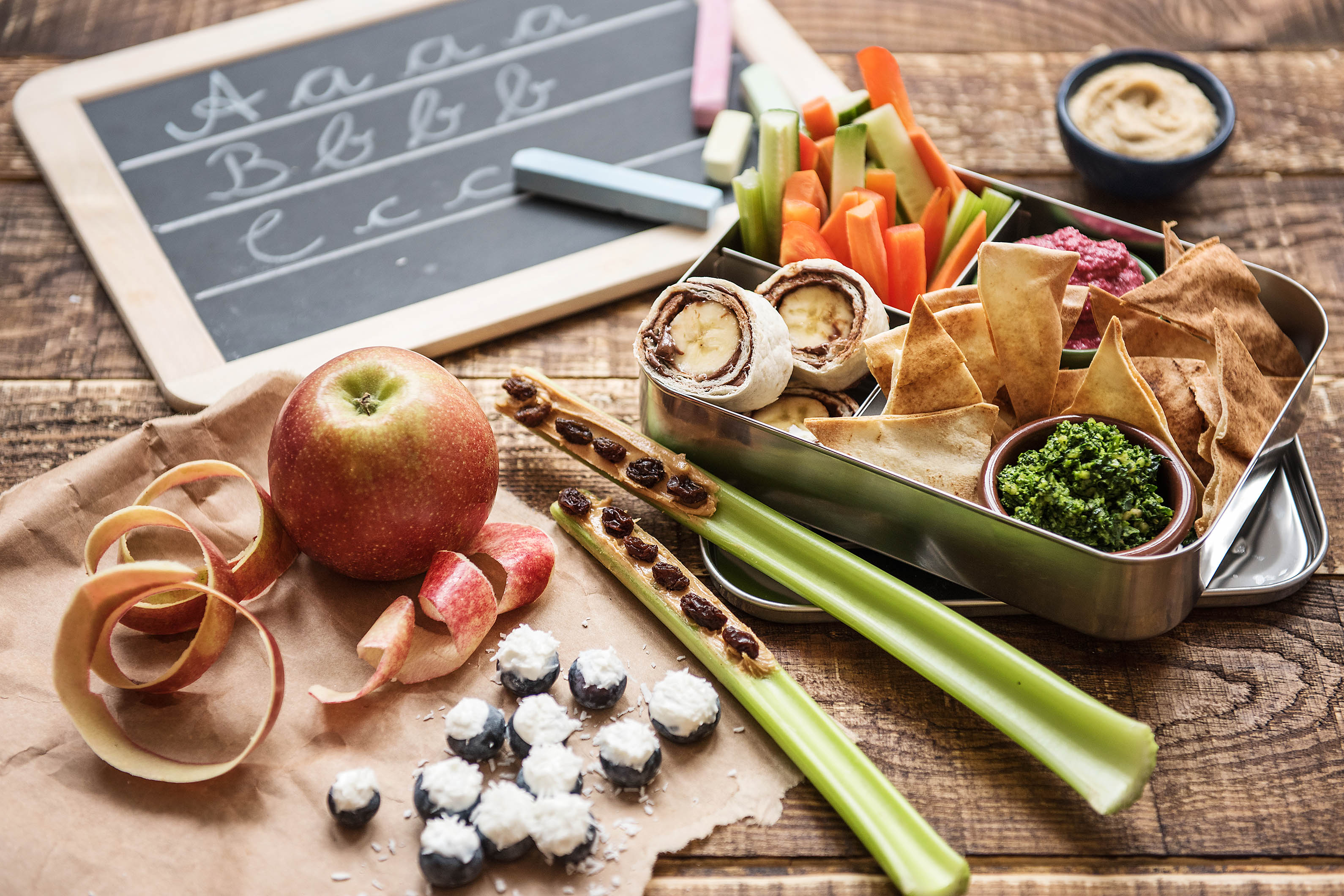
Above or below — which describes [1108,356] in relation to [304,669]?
above

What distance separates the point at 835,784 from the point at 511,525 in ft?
2.09

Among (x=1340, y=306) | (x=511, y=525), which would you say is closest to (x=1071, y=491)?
(x=511, y=525)

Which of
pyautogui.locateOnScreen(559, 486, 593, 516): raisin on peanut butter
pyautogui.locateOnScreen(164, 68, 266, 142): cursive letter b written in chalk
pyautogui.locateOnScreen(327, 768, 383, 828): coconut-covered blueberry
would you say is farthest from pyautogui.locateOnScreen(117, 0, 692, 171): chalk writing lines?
pyautogui.locateOnScreen(327, 768, 383, 828): coconut-covered blueberry

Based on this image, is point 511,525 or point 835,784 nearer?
point 835,784

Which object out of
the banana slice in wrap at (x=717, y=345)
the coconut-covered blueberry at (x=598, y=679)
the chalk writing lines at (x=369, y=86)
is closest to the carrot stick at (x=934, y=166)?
the banana slice in wrap at (x=717, y=345)

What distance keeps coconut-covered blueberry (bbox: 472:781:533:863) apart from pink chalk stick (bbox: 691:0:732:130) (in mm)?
1532

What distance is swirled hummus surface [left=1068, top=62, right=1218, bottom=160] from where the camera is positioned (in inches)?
82.0

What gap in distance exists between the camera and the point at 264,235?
2121 mm

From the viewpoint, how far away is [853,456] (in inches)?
60.4

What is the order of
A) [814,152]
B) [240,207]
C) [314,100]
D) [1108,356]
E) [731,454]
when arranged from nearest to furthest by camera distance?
[1108,356] < [731,454] < [814,152] < [240,207] < [314,100]

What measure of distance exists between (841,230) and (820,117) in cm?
28

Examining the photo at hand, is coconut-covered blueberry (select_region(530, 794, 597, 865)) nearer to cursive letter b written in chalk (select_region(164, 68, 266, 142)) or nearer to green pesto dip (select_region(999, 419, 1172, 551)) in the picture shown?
green pesto dip (select_region(999, 419, 1172, 551))

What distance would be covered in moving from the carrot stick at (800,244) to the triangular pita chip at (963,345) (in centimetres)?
28

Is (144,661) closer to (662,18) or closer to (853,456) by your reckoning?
(853,456)
